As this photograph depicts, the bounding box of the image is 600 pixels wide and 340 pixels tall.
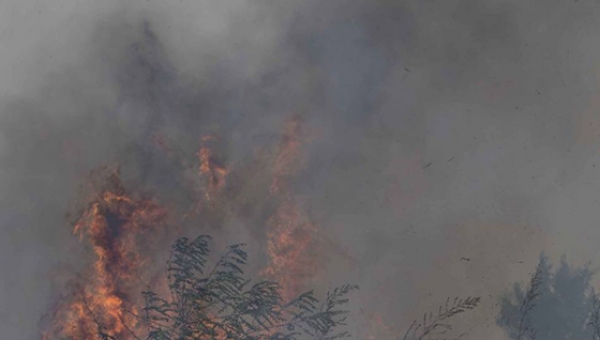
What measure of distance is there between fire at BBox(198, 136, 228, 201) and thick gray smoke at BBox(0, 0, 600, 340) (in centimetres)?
36

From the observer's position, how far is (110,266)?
1334cm

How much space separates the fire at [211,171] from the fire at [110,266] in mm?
1164

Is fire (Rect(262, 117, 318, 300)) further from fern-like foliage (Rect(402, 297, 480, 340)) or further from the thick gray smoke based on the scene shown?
fern-like foliage (Rect(402, 297, 480, 340))

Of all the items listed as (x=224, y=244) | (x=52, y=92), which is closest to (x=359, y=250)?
(x=224, y=244)

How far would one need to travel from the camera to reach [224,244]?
44.7 ft

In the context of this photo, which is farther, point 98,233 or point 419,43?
point 419,43

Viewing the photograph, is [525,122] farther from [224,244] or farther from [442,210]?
[224,244]

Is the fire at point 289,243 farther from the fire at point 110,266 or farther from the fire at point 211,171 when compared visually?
the fire at point 110,266

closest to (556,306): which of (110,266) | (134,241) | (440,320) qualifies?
(440,320)

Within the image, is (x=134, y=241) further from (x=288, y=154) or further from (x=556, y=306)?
(x=556, y=306)

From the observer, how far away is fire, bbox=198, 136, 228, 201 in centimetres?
1366

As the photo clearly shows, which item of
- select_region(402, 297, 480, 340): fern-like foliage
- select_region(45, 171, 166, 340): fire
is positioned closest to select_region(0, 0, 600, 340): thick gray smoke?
select_region(402, 297, 480, 340): fern-like foliage

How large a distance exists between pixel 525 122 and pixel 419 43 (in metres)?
3.15

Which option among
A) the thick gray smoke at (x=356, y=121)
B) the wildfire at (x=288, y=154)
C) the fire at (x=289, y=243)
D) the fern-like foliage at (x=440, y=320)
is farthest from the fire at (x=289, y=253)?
the fern-like foliage at (x=440, y=320)
